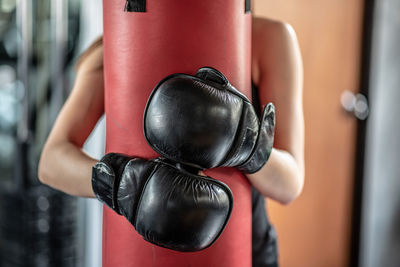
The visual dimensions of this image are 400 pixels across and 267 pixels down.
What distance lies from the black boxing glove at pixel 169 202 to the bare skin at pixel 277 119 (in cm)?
17

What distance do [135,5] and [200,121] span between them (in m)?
0.22

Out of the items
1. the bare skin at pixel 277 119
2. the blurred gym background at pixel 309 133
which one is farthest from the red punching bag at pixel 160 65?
the blurred gym background at pixel 309 133

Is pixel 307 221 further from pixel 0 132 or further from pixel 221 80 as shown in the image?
pixel 221 80

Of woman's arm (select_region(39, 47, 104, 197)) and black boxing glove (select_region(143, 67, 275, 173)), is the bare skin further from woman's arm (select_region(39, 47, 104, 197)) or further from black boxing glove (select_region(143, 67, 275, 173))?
black boxing glove (select_region(143, 67, 275, 173))

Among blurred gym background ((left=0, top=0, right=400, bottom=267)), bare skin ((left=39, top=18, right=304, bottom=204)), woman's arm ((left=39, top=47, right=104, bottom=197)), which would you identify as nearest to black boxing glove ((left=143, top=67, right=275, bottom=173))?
bare skin ((left=39, top=18, right=304, bottom=204))

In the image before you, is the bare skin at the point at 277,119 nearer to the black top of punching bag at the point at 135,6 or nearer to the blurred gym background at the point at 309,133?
the black top of punching bag at the point at 135,6

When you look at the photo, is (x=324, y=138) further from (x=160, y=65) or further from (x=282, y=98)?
(x=160, y=65)

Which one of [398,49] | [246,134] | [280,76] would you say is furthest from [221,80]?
[398,49]

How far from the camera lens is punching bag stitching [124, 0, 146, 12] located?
25.5 inches

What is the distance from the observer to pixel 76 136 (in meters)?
0.89

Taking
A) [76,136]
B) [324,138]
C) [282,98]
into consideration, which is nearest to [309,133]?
[324,138]

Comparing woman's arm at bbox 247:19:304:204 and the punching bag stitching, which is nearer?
the punching bag stitching

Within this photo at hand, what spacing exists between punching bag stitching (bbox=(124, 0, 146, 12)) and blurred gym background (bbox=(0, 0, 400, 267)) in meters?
1.38

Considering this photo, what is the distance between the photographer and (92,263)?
2088 mm
